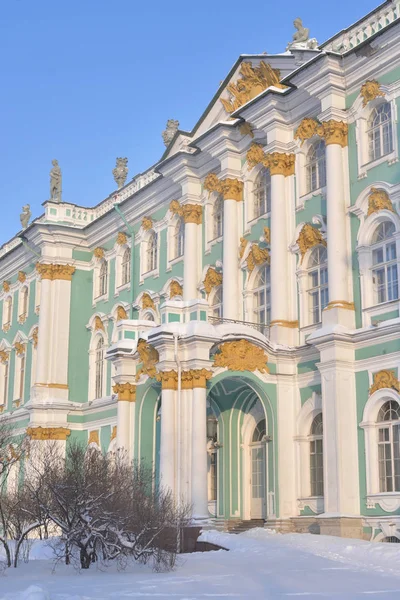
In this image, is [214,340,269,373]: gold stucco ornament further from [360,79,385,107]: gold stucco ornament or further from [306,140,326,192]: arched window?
[360,79,385,107]: gold stucco ornament

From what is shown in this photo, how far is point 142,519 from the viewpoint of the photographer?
54.4ft

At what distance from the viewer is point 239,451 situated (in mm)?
26656

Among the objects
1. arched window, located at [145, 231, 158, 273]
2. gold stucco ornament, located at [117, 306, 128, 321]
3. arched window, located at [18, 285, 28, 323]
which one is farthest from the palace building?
arched window, located at [18, 285, 28, 323]

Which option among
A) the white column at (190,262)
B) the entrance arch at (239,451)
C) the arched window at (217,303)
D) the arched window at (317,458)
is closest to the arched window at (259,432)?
the entrance arch at (239,451)

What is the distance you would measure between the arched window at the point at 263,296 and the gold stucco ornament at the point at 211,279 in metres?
1.78

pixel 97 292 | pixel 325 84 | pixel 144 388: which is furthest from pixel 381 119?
pixel 97 292

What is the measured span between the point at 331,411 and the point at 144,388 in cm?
586

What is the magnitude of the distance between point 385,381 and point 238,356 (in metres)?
3.97

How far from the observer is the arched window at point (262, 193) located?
27.1 metres

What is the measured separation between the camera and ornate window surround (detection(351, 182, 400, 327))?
73.0 ft

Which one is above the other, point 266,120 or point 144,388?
point 266,120

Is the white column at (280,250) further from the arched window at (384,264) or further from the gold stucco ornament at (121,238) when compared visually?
the gold stucco ornament at (121,238)

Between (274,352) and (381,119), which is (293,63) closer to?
(381,119)

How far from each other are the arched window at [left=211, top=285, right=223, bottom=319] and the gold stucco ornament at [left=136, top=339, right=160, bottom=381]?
365cm
